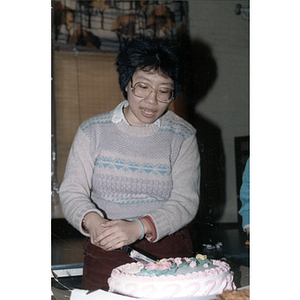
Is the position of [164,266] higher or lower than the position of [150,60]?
lower

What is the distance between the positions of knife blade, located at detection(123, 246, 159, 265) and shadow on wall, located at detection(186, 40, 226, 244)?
0.48 feet

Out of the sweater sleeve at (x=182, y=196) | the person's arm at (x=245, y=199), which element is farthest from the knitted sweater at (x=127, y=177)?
the person's arm at (x=245, y=199)

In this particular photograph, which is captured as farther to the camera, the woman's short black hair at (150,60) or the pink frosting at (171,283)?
the woman's short black hair at (150,60)

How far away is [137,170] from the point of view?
0.81 meters

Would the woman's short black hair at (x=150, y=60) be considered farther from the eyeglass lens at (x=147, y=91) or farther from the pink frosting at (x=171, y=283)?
the pink frosting at (x=171, y=283)

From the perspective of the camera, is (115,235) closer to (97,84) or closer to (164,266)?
(164,266)

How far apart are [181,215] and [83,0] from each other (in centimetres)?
59

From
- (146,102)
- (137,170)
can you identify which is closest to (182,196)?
(137,170)

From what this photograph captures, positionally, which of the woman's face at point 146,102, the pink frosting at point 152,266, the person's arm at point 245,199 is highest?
the woman's face at point 146,102

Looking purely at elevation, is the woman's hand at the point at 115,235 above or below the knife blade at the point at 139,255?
above

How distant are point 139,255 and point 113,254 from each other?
0.20ft

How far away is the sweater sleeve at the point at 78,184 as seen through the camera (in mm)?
786
